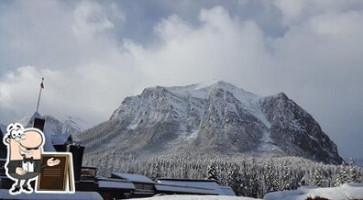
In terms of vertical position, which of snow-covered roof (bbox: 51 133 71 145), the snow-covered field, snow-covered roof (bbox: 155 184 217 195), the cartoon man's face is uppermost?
snow-covered roof (bbox: 51 133 71 145)

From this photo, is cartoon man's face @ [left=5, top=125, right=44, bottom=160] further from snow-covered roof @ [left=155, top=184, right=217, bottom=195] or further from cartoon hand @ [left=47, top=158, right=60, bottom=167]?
snow-covered roof @ [left=155, top=184, right=217, bottom=195]

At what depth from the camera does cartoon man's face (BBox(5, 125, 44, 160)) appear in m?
17.3

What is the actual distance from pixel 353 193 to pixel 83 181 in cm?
3105

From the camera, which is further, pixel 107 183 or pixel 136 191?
pixel 136 191

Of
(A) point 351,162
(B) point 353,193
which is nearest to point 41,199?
(B) point 353,193

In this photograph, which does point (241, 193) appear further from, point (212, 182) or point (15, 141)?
point (15, 141)

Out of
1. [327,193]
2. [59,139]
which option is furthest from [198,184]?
[327,193]

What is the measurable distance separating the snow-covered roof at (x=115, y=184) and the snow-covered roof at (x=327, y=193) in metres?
32.0

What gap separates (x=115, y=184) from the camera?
53562 mm

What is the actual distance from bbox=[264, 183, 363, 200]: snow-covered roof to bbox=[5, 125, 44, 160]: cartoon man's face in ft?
38.1

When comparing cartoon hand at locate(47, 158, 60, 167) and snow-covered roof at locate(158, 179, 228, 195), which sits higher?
snow-covered roof at locate(158, 179, 228, 195)

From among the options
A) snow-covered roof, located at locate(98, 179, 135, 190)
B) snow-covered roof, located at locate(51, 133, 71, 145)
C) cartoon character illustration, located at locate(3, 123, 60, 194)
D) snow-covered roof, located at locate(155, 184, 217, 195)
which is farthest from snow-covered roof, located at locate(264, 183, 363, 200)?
snow-covered roof, located at locate(155, 184, 217, 195)

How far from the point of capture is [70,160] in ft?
64.2

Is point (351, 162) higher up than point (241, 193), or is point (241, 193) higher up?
point (351, 162)
